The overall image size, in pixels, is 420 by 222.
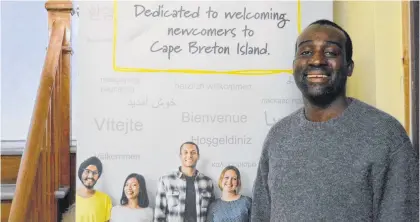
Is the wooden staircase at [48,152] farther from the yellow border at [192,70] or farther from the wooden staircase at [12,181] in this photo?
the yellow border at [192,70]

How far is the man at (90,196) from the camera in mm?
1475

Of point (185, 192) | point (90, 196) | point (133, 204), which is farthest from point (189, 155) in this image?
point (90, 196)

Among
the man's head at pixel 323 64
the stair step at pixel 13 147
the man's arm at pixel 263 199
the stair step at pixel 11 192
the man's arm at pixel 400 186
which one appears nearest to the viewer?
the man's arm at pixel 400 186

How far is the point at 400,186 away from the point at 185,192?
0.74 m

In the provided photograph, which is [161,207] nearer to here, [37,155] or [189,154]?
[189,154]

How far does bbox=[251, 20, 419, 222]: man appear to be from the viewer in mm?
1009

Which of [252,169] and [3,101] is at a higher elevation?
[3,101]

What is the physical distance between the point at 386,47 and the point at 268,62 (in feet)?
1.30

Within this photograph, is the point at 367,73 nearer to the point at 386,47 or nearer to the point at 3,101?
the point at 386,47

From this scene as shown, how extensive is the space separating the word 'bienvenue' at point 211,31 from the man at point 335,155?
0.41m

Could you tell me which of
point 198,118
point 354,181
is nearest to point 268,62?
point 198,118

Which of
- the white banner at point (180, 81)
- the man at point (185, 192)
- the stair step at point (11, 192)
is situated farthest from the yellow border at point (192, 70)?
the stair step at point (11, 192)

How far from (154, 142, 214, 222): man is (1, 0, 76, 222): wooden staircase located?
17.7 inches

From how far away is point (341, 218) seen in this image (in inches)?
40.8
